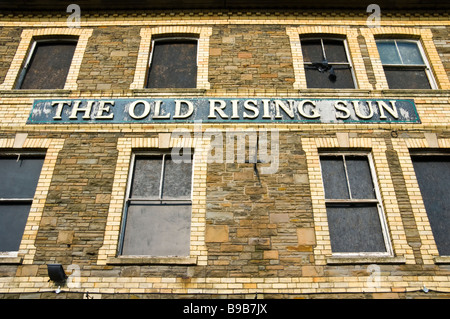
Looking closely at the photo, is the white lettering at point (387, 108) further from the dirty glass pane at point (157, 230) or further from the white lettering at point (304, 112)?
the dirty glass pane at point (157, 230)

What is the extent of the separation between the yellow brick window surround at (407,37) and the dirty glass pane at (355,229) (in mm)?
3191

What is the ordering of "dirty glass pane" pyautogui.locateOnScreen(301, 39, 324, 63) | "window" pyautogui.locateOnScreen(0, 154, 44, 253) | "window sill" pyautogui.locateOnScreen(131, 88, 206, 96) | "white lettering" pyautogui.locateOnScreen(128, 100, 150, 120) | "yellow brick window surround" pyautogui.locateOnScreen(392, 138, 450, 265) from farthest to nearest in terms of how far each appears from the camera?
"dirty glass pane" pyautogui.locateOnScreen(301, 39, 324, 63)
"window sill" pyautogui.locateOnScreen(131, 88, 206, 96)
"white lettering" pyautogui.locateOnScreen(128, 100, 150, 120)
"window" pyautogui.locateOnScreen(0, 154, 44, 253)
"yellow brick window surround" pyautogui.locateOnScreen(392, 138, 450, 265)

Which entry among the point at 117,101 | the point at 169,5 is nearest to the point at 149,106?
the point at 117,101

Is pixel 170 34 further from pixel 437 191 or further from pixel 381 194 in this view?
pixel 437 191

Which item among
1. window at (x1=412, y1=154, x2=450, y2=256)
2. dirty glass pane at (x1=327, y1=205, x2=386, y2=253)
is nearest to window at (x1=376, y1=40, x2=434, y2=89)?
window at (x1=412, y1=154, x2=450, y2=256)

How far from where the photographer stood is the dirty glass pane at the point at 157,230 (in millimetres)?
6465

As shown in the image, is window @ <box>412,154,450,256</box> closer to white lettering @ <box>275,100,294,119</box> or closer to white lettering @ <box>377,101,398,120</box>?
white lettering @ <box>377,101,398,120</box>

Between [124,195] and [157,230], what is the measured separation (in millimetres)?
928

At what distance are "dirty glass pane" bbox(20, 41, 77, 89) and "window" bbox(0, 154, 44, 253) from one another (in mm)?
2133

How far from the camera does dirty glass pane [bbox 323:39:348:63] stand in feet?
29.9

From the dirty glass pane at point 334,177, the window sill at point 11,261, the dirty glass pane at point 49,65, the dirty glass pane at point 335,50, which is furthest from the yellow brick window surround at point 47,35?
the dirty glass pane at point 335,50
